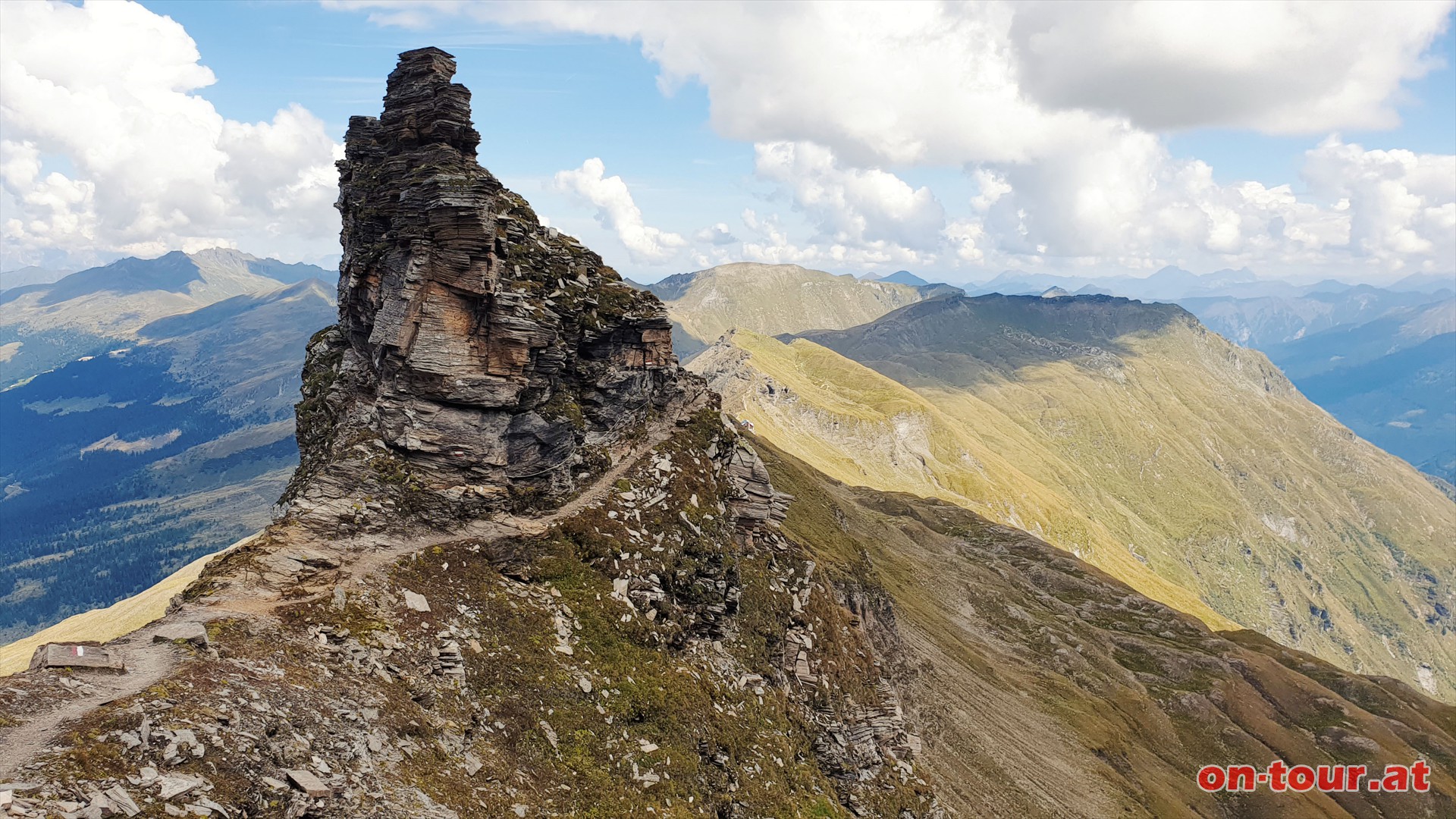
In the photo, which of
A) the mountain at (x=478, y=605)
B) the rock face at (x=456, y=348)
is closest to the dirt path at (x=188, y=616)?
the mountain at (x=478, y=605)

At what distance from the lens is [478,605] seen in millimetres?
38938

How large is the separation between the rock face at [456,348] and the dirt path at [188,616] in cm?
156

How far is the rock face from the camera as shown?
44125 millimetres

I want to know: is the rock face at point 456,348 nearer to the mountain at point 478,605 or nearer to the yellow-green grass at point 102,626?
the mountain at point 478,605

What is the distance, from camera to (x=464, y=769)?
31.3 metres

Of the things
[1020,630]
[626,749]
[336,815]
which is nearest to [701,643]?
[626,749]

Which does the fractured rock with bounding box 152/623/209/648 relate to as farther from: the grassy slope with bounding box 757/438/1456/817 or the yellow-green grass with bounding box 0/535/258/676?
the yellow-green grass with bounding box 0/535/258/676

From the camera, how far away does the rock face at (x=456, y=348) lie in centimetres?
4412

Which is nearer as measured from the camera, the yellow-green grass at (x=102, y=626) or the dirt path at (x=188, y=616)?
the dirt path at (x=188, y=616)

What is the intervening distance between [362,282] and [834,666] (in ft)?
161

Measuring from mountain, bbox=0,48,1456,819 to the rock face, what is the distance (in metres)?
0.20

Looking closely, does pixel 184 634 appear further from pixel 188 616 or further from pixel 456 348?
pixel 456 348

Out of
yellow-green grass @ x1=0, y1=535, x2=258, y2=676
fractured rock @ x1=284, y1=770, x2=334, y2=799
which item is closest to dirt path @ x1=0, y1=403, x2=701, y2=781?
fractured rock @ x1=284, y1=770, x2=334, y2=799

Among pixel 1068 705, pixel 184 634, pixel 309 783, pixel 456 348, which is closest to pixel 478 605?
pixel 184 634
